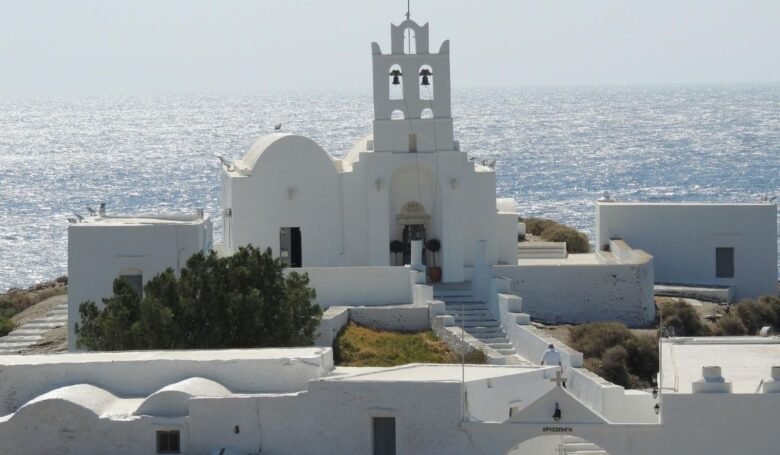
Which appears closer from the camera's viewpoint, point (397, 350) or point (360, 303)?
point (397, 350)

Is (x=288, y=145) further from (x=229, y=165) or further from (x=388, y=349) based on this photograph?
(x=388, y=349)

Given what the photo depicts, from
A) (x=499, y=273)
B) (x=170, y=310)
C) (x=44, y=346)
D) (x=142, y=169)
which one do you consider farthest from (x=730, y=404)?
(x=142, y=169)

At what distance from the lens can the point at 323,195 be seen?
49.9 m

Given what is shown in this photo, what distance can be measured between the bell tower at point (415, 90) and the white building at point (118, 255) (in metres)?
6.71

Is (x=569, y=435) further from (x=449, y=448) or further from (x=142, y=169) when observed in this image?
(x=142, y=169)

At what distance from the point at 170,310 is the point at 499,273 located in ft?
40.8

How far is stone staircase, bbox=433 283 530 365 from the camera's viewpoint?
4359 centimetres

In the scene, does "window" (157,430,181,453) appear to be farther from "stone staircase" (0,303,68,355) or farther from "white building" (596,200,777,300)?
"white building" (596,200,777,300)

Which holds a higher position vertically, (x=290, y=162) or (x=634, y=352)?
(x=290, y=162)

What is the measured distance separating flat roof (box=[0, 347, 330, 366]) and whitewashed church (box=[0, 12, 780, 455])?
0.24 ft

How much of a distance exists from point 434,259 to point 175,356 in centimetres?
1715

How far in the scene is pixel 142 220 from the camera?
48.2m

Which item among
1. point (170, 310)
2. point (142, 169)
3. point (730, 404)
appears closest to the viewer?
point (730, 404)

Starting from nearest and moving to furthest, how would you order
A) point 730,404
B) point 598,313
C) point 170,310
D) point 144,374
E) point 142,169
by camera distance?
point 730,404, point 144,374, point 170,310, point 598,313, point 142,169
